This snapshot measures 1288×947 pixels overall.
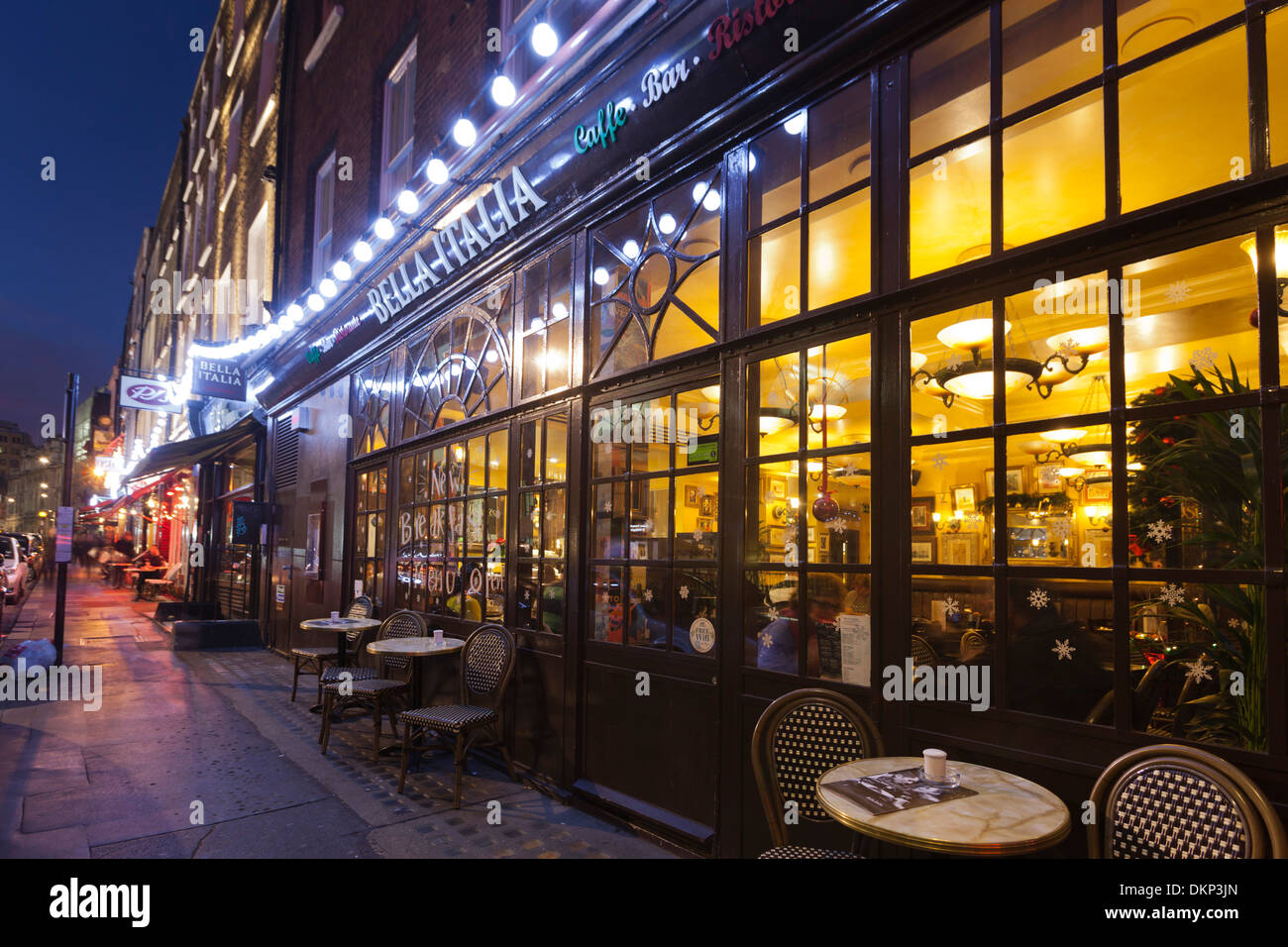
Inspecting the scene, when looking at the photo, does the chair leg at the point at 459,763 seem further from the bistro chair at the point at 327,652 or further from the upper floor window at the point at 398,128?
the upper floor window at the point at 398,128

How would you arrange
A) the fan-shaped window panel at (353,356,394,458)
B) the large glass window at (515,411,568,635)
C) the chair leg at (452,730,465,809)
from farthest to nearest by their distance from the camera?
the fan-shaped window panel at (353,356,394,458) < the large glass window at (515,411,568,635) < the chair leg at (452,730,465,809)

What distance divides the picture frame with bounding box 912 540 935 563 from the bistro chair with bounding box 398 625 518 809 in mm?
3541

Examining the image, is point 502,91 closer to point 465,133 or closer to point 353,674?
point 465,133

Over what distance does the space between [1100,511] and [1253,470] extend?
1.68 feet

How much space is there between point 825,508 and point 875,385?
27.6 inches

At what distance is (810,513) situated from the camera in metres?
4.08

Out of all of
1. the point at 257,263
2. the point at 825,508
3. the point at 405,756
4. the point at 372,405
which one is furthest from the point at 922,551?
the point at 257,263

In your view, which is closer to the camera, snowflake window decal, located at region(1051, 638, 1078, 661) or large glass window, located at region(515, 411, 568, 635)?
snowflake window decal, located at region(1051, 638, 1078, 661)

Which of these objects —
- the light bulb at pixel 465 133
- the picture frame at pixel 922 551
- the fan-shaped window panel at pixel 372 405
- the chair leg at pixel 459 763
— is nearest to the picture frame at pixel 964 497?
the picture frame at pixel 922 551

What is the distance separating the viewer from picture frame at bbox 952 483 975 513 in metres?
3.38

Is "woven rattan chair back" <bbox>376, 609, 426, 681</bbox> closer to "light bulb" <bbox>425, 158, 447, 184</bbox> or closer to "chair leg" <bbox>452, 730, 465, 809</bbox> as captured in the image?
"chair leg" <bbox>452, 730, 465, 809</bbox>

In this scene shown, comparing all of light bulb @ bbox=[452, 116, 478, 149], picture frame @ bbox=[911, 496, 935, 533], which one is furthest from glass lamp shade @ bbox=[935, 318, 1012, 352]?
light bulb @ bbox=[452, 116, 478, 149]

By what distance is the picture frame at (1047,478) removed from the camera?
124 inches
